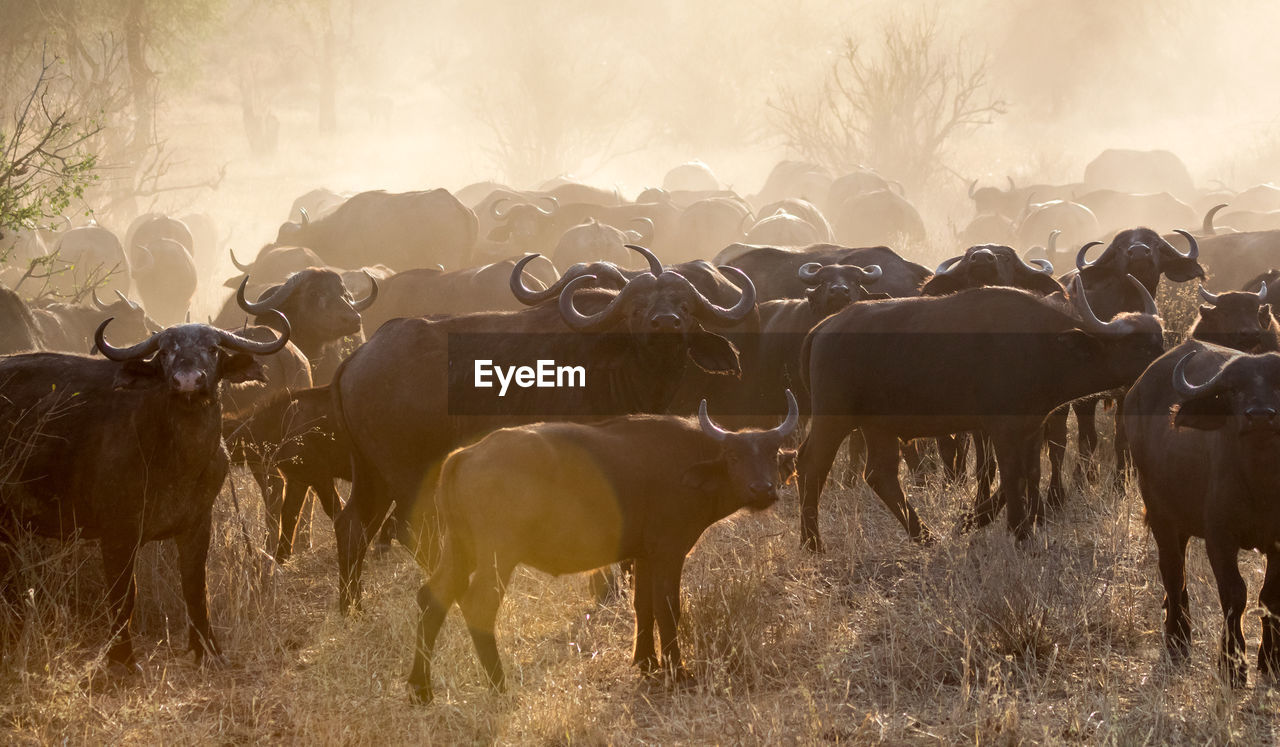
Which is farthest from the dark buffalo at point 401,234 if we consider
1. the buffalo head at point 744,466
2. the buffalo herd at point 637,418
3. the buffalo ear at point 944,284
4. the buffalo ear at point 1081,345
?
the buffalo head at point 744,466

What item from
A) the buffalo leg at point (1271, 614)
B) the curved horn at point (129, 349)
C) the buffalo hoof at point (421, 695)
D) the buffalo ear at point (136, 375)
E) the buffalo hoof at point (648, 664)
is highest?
the curved horn at point (129, 349)

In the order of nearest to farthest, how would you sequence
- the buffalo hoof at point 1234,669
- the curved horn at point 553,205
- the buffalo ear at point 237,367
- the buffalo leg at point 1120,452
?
the buffalo hoof at point 1234,669
the buffalo ear at point 237,367
the buffalo leg at point 1120,452
the curved horn at point 553,205

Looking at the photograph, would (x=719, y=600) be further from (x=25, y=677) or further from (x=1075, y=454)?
(x=1075, y=454)

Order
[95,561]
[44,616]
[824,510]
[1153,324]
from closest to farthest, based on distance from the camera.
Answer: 1. [44,616]
2. [95,561]
3. [1153,324]
4. [824,510]

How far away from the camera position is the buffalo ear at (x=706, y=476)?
20.0 feet

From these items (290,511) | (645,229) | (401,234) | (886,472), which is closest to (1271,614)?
(886,472)

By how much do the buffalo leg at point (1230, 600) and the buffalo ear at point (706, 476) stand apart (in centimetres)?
229

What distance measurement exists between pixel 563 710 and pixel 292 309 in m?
6.21

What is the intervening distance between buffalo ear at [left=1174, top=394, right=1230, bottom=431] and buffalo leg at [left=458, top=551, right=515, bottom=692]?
3151 millimetres

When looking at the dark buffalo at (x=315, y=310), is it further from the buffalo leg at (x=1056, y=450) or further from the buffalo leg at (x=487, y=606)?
the buffalo leg at (x=1056, y=450)

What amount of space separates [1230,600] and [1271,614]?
201 millimetres

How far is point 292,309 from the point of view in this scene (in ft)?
35.4

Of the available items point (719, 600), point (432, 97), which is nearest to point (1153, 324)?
point (719, 600)

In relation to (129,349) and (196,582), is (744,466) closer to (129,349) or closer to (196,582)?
(196,582)
